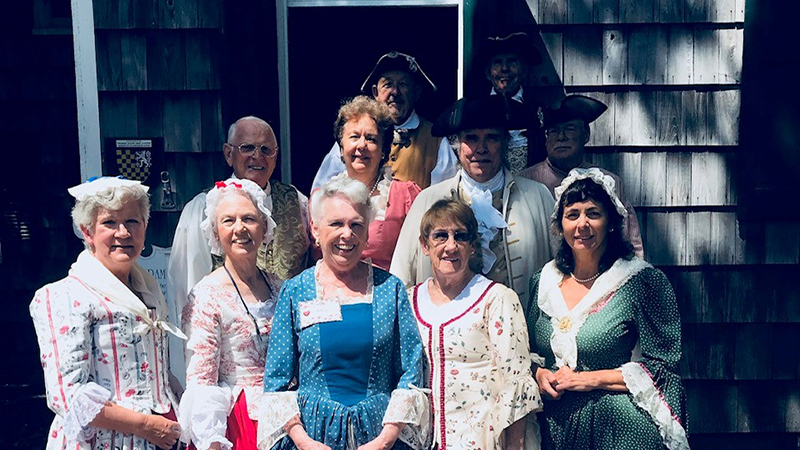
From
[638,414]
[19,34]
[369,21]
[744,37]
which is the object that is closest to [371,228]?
[638,414]

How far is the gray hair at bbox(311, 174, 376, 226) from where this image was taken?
3.03m

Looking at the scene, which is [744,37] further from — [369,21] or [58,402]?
[58,402]

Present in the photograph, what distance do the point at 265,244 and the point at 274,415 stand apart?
98 centimetres

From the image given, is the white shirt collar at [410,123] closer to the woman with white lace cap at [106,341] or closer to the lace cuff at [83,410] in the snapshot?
the woman with white lace cap at [106,341]

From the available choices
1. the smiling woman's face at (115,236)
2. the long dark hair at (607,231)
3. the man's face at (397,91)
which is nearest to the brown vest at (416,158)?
the man's face at (397,91)

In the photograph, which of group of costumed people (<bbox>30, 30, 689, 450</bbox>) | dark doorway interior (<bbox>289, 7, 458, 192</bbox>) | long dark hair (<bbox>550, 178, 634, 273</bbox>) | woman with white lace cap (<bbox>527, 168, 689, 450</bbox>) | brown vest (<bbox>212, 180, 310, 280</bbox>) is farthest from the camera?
dark doorway interior (<bbox>289, 7, 458, 192</bbox>)

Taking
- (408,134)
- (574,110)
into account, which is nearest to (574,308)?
(574,110)

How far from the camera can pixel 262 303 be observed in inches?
123

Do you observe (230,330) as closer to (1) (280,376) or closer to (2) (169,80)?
Answer: (1) (280,376)

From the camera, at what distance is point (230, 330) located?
303cm

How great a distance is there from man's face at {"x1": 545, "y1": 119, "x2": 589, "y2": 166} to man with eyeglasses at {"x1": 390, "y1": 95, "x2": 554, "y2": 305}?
36cm

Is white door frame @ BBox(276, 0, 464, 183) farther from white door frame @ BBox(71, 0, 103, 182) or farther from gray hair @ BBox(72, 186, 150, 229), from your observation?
gray hair @ BBox(72, 186, 150, 229)

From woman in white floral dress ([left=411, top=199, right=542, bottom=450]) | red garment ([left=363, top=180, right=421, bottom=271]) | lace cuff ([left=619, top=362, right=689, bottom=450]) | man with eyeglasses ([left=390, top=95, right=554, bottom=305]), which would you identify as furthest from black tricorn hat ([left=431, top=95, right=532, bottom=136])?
lace cuff ([left=619, top=362, right=689, bottom=450])

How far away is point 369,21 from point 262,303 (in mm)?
3504
